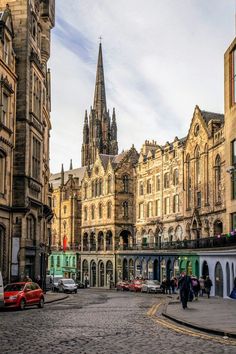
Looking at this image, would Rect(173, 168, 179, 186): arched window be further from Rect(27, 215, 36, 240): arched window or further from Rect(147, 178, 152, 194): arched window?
Rect(27, 215, 36, 240): arched window

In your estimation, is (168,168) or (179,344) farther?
(168,168)

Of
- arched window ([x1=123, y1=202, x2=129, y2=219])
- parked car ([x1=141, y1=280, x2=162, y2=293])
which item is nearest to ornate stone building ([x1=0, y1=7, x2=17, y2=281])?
parked car ([x1=141, y1=280, x2=162, y2=293])

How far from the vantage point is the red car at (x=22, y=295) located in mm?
29156

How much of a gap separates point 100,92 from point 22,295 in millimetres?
120040

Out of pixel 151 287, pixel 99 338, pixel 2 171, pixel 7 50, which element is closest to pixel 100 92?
pixel 151 287

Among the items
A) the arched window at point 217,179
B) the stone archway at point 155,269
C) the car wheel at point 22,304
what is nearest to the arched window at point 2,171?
the car wheel at point 22,304

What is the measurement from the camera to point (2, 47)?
38500 millimetres

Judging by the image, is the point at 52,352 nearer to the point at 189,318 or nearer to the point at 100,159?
the point at 189,318

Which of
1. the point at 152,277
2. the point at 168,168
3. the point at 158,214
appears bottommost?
the point at 152,277

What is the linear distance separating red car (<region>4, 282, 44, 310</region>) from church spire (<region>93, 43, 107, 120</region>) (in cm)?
11292

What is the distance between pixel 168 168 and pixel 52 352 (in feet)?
208

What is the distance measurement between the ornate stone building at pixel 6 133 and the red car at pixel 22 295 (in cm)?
723

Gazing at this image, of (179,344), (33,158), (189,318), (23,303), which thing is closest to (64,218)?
(33,158)

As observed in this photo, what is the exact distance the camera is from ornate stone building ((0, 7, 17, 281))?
38250 mm
